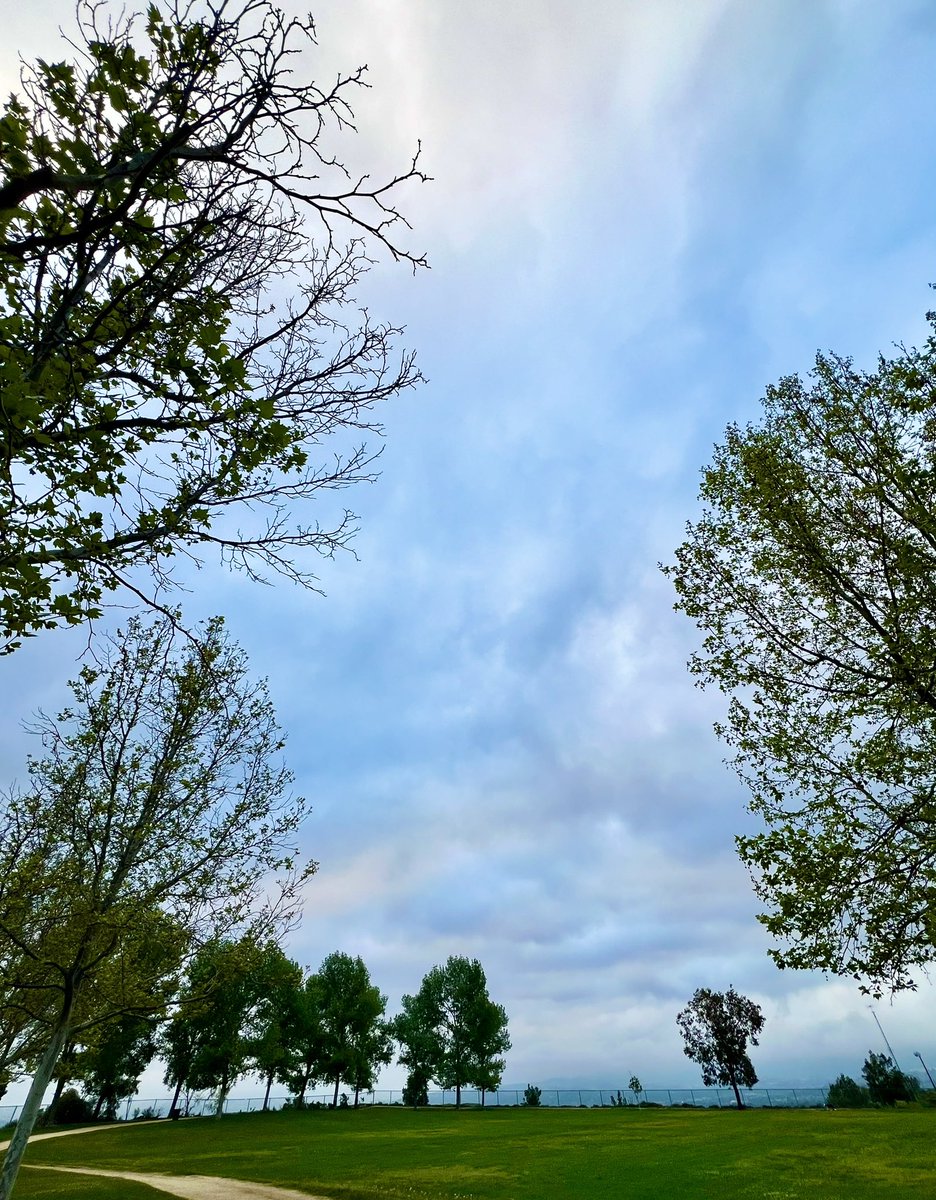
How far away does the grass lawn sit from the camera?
18.3 metres

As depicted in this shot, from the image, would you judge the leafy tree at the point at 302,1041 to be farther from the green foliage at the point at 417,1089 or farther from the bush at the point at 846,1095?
the bush at the point at 846,1095

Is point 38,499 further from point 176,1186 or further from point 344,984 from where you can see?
point 344,984

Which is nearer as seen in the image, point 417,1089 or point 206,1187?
point 206,1187

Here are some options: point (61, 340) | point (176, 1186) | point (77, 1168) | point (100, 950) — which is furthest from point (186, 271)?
point (77, 1168)

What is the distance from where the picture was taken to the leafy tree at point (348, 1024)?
6412 cm

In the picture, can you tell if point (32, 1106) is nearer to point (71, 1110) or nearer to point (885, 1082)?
point (885, 1082)

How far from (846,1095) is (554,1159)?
41639 millimetres

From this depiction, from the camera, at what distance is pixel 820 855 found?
1041cm

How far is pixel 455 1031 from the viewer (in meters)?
70.7

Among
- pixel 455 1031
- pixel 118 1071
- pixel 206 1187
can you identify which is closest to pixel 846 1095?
pixel 455 1031

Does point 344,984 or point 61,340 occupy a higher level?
point 344,984

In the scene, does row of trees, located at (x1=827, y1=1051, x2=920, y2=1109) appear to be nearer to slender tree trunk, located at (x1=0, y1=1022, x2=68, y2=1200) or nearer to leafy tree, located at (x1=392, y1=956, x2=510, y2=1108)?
leafy tree, located at (x1=392, y1=956, x2=510, y2=1108)

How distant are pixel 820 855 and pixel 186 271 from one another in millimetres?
11461

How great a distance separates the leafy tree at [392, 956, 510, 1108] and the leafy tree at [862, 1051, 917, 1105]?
114 ft
